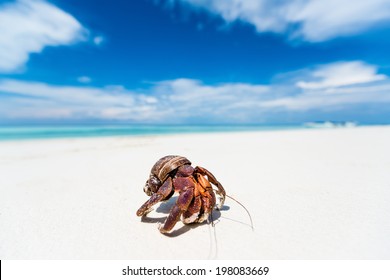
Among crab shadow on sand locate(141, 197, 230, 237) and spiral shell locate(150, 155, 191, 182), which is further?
spiral shell locate(150, 155, 191, 182)

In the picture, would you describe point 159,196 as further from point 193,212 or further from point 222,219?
point 222,219

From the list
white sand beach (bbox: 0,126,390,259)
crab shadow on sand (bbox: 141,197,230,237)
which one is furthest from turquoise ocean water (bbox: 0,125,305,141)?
crab shadow on sand (bbox: 141,197,230,237)

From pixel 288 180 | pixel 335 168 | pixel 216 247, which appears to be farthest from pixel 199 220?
pixel 335 168

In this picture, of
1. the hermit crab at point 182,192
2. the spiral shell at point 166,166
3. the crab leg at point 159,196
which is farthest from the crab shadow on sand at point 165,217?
the spiral shell at point 166,166

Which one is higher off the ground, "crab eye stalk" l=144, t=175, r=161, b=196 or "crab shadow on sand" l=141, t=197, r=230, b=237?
"crab eye stalk" l=144, t=175, r=161, b=196

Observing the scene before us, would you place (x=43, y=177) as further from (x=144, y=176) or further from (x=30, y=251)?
(x=30, y=251)

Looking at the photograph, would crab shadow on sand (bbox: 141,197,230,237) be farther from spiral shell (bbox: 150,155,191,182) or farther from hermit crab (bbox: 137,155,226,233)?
spiral shell (bbox: 150,155,191,182)

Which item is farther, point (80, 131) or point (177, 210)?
point (80, 131)

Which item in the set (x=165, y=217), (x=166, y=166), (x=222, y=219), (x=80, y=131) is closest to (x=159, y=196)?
(x=166, y=166)
